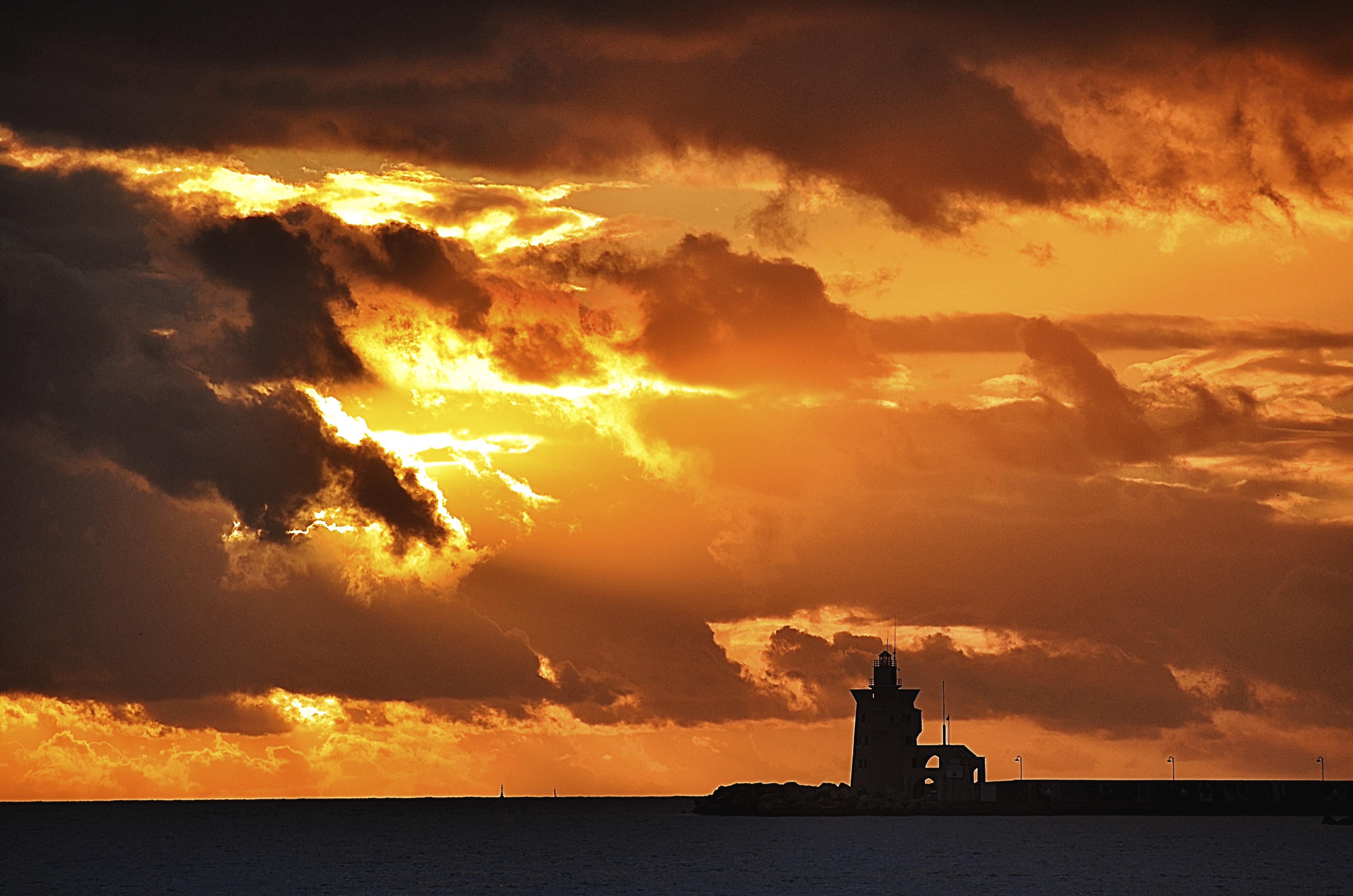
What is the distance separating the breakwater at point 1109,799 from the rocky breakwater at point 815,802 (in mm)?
151

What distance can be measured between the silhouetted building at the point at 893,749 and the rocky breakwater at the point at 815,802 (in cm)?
109

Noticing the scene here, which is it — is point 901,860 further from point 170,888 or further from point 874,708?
point 170,888

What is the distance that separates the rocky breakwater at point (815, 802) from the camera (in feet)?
516

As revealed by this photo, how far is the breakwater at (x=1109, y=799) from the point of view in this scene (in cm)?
17375

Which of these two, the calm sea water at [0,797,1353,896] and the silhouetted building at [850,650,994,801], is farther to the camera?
the silhouetted building at [850,650,994,801]

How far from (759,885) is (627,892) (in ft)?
27.7

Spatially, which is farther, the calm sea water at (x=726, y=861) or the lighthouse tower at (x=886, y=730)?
the lighthouse tower at (x=886, y=730)

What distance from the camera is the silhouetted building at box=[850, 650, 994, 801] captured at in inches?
6191

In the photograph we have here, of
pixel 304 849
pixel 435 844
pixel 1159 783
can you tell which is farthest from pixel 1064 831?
pixel 304 849

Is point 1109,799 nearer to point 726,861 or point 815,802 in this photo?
point 815,802

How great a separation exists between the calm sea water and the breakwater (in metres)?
2.52

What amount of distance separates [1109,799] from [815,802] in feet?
108

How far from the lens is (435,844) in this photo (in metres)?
160

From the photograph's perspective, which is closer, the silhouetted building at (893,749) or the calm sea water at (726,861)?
the calm sea water at (726,861)
